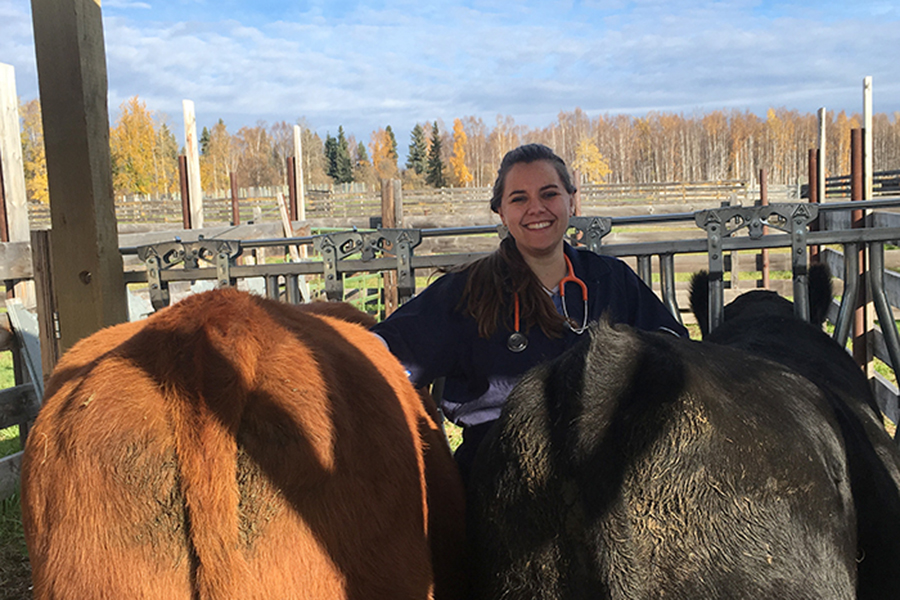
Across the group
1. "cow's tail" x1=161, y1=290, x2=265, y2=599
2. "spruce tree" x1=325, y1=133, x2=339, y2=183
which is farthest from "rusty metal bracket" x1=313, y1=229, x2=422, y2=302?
"spruce tree" x1=325, y1=133, x2=339, y2=183

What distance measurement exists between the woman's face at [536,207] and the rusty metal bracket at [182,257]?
1.45 m

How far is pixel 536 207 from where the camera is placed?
8.39ft

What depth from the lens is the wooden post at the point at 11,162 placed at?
5.66 m

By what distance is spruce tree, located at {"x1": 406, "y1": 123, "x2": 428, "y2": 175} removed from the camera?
68438 millimetres

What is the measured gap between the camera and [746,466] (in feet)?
4.30

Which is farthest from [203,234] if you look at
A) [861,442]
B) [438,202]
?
[438,202]

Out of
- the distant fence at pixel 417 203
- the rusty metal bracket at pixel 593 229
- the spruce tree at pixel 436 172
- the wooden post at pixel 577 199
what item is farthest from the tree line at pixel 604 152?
the rusty metal bracket at pixel 593 229

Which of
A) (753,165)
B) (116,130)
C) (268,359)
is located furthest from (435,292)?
(753,165)

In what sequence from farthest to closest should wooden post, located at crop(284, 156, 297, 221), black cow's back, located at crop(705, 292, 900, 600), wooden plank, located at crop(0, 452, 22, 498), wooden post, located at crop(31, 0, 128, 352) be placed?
wooden post, located at crop(284, 156, 297, 221)
wooden plank, located at crop(0, 452, 22, 498)
wooden post, located at crop(31, 0, 128, 352)
black cow's back, located at crop(705, 292, 900, 600)

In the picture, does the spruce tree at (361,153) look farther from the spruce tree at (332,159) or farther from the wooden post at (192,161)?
the wooden post at (192,161)

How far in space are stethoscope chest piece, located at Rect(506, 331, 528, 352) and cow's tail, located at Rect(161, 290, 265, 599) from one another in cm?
117

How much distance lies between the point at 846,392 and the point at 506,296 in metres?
1.24

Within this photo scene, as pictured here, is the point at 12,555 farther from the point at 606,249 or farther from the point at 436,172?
the point at 436,172

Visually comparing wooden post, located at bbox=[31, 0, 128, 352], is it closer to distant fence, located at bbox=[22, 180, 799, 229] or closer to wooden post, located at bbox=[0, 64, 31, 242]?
wooden post, located at bbox=[0, 64, 31, 242]
